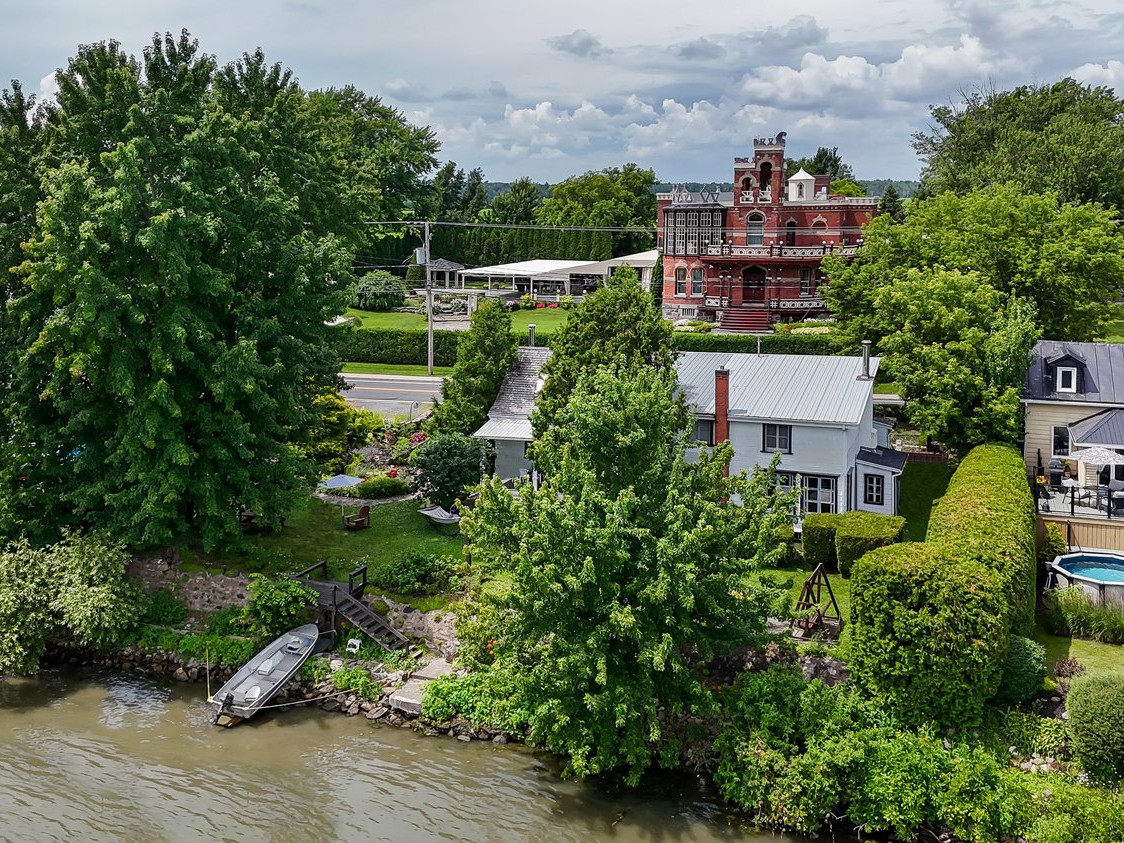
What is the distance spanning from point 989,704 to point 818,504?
436 inches

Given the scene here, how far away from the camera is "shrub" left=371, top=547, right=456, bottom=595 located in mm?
28594

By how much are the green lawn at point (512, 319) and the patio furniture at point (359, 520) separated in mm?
31481

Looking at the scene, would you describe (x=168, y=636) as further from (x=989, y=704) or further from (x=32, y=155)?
(x=989, y=704)

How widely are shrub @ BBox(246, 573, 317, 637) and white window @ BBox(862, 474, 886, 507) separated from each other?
18239mm

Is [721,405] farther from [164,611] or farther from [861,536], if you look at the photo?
[164,611]

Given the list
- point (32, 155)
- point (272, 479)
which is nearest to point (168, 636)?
point (272, 479)

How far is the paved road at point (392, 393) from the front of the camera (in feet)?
159

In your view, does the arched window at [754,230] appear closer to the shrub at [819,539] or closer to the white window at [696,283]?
the white window at [696,283]

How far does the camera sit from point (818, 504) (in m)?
32.6

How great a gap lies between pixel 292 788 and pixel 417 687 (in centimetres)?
418

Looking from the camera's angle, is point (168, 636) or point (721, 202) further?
point (721, 202)

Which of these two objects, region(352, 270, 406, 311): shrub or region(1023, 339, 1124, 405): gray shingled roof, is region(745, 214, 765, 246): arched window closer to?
region(352, 270, 406, 311): shrub

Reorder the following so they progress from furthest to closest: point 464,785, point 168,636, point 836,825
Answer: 1. point 168,636
2. point 464,785
3. point 836,825

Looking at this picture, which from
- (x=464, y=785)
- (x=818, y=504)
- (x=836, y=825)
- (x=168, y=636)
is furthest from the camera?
(x=818, y=504)
